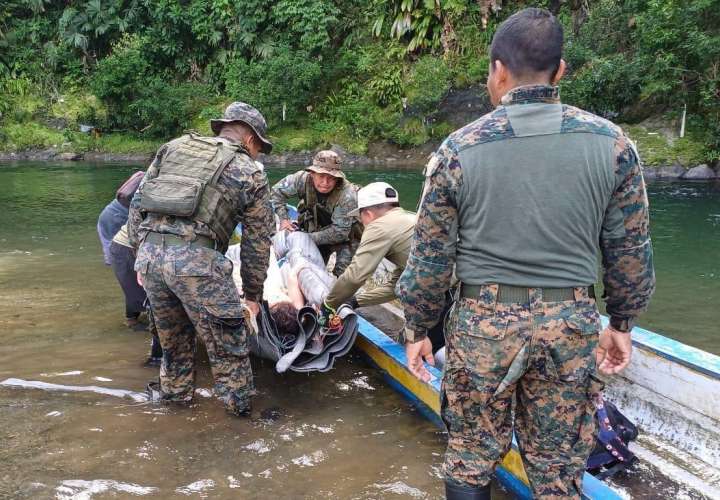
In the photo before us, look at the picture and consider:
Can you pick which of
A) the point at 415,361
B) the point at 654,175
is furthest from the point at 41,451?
the point at 654,175

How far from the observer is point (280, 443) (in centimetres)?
350

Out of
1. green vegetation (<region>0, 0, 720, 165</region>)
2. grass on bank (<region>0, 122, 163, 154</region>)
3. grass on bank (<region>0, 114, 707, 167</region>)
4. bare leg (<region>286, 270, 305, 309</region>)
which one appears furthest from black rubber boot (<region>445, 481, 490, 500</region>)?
grass on bank (<region>0, 122, 163, 154</region>)

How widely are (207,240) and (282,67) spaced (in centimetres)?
1905

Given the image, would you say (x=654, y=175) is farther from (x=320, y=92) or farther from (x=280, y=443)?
(x=280, y=443)

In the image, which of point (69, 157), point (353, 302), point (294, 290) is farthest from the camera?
point (69, 157)

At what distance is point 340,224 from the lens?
5930 millimetres

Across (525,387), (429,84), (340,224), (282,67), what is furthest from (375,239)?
(282,67)

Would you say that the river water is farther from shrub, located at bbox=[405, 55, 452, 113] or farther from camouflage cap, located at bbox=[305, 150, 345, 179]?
shrub, located at bbox=[405, 55, 452, 113]

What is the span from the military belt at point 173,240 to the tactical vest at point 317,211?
2599mm

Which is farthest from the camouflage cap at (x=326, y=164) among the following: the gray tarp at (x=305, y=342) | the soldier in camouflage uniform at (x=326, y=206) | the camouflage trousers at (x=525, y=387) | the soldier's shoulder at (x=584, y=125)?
the soldier's shoulder at (x=584, y=125)

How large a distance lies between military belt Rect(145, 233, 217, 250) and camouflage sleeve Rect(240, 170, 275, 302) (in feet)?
0.82

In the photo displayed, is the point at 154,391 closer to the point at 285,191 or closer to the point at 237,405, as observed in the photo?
the point at 237,405

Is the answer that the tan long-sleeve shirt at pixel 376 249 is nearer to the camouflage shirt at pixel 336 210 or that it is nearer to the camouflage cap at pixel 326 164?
the camouflage cap at pixel 326 164

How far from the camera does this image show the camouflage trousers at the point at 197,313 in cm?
342
